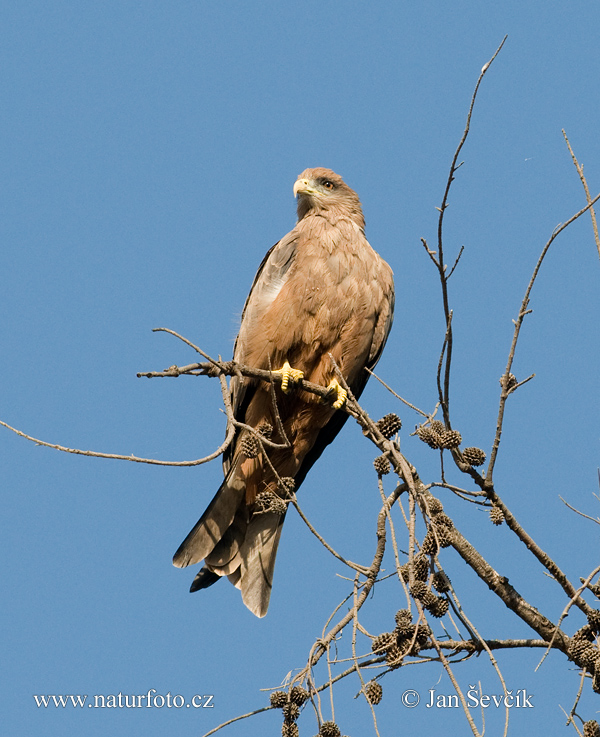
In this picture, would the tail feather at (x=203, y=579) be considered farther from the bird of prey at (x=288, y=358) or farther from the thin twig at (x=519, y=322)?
the thin twig at (x=519, y=322)

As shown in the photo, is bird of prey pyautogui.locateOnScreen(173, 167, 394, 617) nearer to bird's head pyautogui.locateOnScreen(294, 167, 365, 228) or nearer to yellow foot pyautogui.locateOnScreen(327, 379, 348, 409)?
yellow foot pyautogui.locateOnScreen(327, 379, 348, 409)

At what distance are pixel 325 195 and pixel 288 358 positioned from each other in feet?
4.54

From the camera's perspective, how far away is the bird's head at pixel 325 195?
5754 mm

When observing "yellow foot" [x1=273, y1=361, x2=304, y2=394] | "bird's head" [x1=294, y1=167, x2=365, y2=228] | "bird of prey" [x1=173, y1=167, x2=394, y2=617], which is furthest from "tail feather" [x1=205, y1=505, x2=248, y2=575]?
"bird's head" [x1=294, y1=167, x2=365, y2=228]

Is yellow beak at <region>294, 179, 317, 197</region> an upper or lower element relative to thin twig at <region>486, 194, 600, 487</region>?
upper

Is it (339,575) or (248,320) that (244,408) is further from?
(339,575)

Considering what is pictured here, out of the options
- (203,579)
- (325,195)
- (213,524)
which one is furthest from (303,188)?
(203,579)

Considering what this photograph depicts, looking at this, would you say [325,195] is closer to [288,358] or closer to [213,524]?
[288,358]

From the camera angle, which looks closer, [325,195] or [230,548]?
[230,548]

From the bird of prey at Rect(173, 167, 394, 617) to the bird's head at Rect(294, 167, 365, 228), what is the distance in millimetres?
289

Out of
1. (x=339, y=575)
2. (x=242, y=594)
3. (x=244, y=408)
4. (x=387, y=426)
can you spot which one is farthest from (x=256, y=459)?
(x=339, y=575)

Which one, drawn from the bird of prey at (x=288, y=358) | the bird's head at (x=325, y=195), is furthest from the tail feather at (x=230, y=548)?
the bird's head at (x=325, y=195)

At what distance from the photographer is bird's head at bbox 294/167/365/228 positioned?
5.75 m

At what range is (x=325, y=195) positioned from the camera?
5812mm
